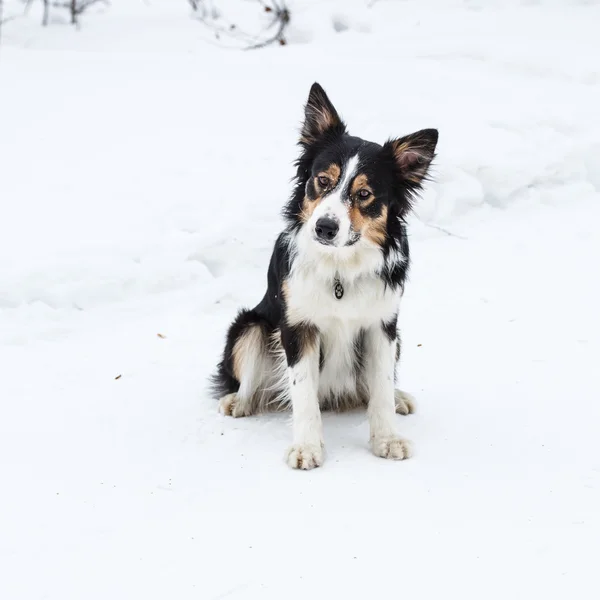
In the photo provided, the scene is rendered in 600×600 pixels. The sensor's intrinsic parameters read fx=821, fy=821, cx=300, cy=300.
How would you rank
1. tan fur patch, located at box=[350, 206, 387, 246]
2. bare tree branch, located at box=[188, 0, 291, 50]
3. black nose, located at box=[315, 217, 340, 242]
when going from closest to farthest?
black nose, located at box=[315, 217, 340, 242], tan fur patch, located at box=[350, 206, 387, 246], bare tree branch, located at box=[188, 0, 291, 50]

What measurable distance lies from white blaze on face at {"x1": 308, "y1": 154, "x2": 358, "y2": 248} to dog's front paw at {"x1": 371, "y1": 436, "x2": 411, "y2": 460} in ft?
3.34

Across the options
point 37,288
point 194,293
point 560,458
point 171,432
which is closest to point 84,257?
point 37,288

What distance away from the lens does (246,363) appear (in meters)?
4.51

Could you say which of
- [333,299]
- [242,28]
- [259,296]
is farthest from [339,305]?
[242,28]

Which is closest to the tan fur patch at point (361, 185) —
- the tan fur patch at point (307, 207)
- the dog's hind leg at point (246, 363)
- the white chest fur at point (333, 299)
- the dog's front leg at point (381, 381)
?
the tan fur patch at point (307, 207)

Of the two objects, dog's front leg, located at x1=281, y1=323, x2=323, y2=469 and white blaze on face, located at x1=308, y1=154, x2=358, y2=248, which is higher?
white blaze on face, located at x1=308, y1=154, x2=358, y2=248

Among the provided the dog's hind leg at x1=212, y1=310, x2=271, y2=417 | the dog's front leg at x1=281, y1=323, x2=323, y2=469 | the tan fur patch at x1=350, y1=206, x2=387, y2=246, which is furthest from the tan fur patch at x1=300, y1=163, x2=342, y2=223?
the dog's hind leg at x1=212, y1=310, x2=271, y2=417

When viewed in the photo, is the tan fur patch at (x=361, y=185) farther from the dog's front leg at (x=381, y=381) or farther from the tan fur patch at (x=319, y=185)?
the dog's front leg at (x=381, y=381)

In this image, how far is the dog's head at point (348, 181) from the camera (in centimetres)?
373

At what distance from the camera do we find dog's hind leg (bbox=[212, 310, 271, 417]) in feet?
14.8

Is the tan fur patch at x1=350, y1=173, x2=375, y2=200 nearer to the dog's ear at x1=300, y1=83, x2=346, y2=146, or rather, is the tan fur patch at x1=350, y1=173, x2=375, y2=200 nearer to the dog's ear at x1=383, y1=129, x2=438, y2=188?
the dog's ear at x1=383, y1=129, x2=438, y2=188

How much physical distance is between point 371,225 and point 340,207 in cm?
23

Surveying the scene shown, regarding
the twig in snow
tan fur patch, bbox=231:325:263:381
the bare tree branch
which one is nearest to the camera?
tan fur patch, bbox=231:325:263:381

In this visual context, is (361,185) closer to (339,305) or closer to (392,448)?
(339,305)
